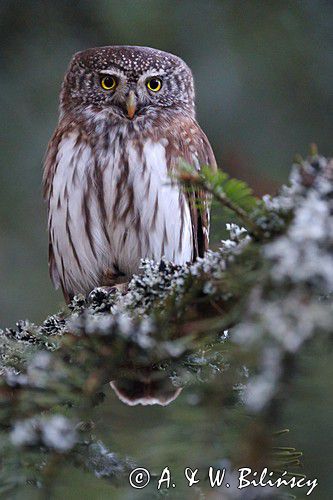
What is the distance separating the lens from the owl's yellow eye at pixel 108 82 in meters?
3.58

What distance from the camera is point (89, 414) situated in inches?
58.6

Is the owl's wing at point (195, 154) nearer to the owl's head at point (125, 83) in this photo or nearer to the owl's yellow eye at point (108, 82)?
the owl's head at point (125, 83)

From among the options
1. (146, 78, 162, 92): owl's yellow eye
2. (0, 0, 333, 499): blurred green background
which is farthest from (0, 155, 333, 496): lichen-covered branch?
Result: (0, 0, 333, 499): blurred green background

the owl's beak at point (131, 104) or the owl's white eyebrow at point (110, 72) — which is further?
the owl's white eyebrow at point (110, 72)

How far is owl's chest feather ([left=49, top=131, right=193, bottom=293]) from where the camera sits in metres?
3.24

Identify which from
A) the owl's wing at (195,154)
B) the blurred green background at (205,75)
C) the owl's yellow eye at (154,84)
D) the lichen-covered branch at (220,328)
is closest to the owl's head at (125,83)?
the owl's yellow eye at (154,84)

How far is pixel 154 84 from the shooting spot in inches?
144

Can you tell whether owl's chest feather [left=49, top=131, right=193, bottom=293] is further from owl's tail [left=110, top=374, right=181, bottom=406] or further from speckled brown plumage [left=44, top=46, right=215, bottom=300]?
owl's tail [left=110, top=374, right=181, bottom=406]

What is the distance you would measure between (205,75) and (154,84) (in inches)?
41.3

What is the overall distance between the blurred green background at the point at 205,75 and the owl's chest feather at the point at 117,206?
130 centimetres

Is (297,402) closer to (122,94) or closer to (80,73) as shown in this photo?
(122,94)

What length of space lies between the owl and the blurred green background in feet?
3.30

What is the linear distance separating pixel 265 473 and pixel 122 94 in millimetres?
2413

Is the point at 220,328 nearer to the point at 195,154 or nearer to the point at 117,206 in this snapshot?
the point at 117,206
